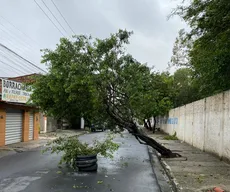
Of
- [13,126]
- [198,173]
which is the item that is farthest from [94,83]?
[13,126]

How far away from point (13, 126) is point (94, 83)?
11506mm

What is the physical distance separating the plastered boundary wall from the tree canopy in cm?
224

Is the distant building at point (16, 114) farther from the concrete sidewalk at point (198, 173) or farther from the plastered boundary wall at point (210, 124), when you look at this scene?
the plastered boundary wall at point (210, 124)

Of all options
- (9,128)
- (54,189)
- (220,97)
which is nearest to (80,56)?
(54,189)

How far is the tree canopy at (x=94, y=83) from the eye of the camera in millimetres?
10156

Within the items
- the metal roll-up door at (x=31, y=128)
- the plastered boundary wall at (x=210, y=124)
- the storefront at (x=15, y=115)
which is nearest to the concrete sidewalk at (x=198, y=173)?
the plastered boundary wall at (x=210, y=124)

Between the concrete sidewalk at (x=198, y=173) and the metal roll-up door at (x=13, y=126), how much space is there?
11.3m

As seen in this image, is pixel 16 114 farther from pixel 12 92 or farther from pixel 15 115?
pixel 12 92

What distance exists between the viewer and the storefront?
54.0 ft

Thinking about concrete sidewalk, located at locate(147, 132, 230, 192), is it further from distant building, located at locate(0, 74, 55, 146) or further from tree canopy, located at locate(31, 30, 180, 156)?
distant building, located at locate(0, 74, 55, 146)

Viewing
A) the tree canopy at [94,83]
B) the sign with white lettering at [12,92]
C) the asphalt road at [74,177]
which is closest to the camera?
the asphalt road at [74,177]

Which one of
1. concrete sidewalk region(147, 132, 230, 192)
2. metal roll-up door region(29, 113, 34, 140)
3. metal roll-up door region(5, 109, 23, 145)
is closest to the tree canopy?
concrete sidewalk region(147, 132, 230, 192)

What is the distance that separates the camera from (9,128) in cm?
1873

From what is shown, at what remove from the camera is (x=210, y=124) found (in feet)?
42.8
